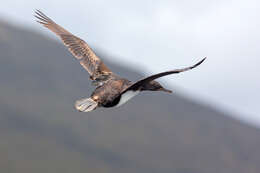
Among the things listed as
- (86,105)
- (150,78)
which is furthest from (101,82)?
(150,78)

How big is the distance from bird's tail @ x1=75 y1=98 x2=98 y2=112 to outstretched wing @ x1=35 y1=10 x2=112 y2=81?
257 cm

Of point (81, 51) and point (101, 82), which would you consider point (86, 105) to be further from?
point (81, 51)

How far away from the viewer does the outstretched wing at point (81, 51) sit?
19112 millimetres

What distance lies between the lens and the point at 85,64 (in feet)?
64.3

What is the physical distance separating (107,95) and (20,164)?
169 metres

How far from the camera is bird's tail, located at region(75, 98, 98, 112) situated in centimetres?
1528

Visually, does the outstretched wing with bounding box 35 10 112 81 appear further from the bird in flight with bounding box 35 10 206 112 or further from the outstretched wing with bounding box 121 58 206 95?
the outstretched wing with bounding box 121 58 206 95

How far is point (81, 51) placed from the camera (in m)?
20.4

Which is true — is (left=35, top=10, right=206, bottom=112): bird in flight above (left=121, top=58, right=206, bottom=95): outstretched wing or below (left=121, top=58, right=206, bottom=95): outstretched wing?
below

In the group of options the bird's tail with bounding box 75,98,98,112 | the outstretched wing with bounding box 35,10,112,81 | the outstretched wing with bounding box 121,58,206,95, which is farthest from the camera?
the outstretched wing with bounding box 35,10,112,81

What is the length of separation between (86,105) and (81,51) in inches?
202

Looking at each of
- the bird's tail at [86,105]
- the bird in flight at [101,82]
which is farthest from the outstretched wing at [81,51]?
the bird's tail at [86,105]

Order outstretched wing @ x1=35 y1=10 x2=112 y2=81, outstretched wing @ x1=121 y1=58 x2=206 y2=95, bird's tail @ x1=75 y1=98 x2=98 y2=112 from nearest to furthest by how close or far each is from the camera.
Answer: outstretched wing @ x1=121 y1=58 x2=206 y2=95 < bird's tail @ x1=75 y1=98 x2=98 y2=112 < outstretched wing @ x1=35 y1=10 x2=112 y2=81

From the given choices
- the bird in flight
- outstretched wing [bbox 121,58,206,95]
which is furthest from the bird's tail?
outstretched wing [bbox 121,58,206,95]
